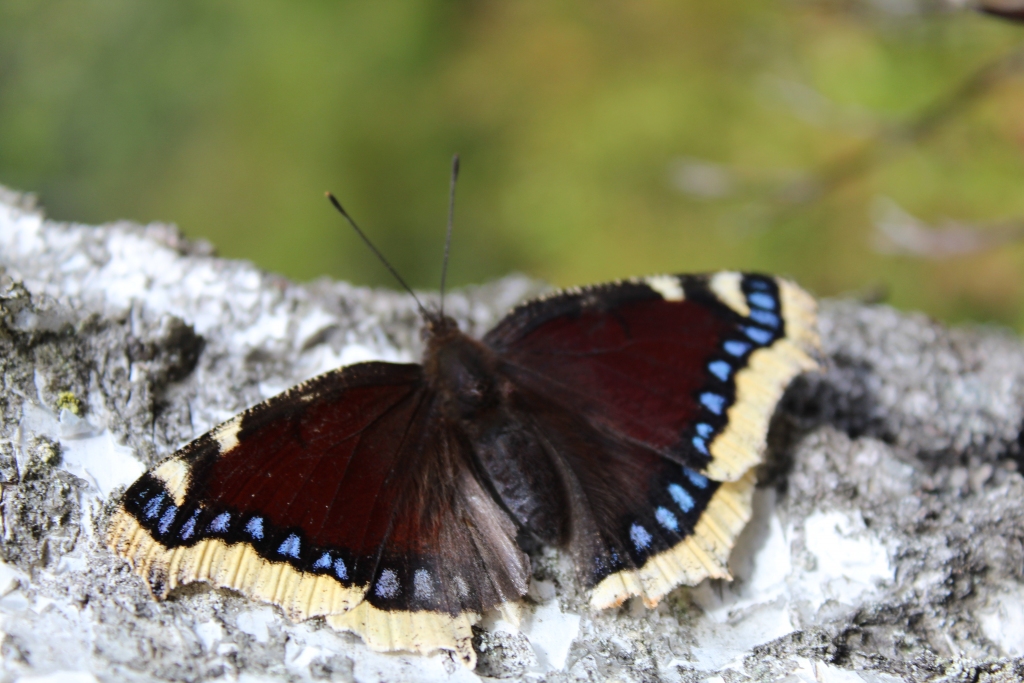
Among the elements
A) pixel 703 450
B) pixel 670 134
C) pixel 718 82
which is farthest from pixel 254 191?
pixel 703 450

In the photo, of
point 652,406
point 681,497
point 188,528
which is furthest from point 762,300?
point 188,528

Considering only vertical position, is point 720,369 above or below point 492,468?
above

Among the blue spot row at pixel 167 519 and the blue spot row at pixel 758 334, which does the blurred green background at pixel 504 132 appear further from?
the blue spot row at pixel 167 519

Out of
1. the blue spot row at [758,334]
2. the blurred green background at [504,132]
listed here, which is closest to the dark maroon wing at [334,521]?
the blue spot row at [758,334]

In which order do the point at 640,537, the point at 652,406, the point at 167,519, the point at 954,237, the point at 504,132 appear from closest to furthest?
the point at 167,519 → the point at 640,537 → the point at 652,406 → the point at 954,237 → the point at 504,132

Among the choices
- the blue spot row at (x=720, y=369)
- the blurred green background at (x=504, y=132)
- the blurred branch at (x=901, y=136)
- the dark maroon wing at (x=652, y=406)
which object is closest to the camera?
the dark maroon wing at (x=652, y=406)

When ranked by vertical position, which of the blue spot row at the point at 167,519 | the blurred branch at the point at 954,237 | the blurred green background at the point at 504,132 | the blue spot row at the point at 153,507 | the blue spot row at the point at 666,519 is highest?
the blurred green background at the point at 504,132

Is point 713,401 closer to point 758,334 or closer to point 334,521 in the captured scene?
point 758,334
